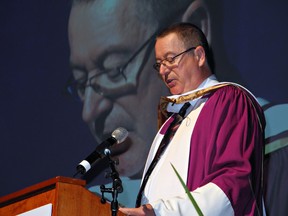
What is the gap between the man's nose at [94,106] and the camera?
16.8 feet

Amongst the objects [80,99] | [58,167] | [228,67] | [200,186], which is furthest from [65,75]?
[200,186]

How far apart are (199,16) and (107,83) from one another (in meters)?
0.88

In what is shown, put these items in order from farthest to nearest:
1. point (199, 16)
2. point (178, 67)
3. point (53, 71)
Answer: point (53, 71), point (199, 16), point (178, 67)

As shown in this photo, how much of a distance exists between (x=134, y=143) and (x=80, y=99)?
2.07ft

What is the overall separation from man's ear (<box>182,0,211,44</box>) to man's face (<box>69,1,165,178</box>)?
12.8 inches

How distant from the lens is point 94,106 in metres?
5.16

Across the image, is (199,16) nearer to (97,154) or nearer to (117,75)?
(117,75)

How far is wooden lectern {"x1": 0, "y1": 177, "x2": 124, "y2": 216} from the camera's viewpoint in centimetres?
314

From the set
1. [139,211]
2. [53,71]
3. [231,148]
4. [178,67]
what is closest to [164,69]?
[178,67]

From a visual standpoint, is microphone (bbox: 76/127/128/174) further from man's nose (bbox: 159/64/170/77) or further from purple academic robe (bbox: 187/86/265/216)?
man's nose (bbox: 159/64/170/77)

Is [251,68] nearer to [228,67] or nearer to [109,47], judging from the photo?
[228,67]

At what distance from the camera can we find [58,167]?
5145 mm

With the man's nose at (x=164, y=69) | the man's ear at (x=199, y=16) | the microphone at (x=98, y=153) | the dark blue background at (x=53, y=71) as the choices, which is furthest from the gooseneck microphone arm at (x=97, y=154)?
the man's ear at (x=199, y=16)

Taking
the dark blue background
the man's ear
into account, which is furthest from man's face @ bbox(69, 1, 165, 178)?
the man's ear
